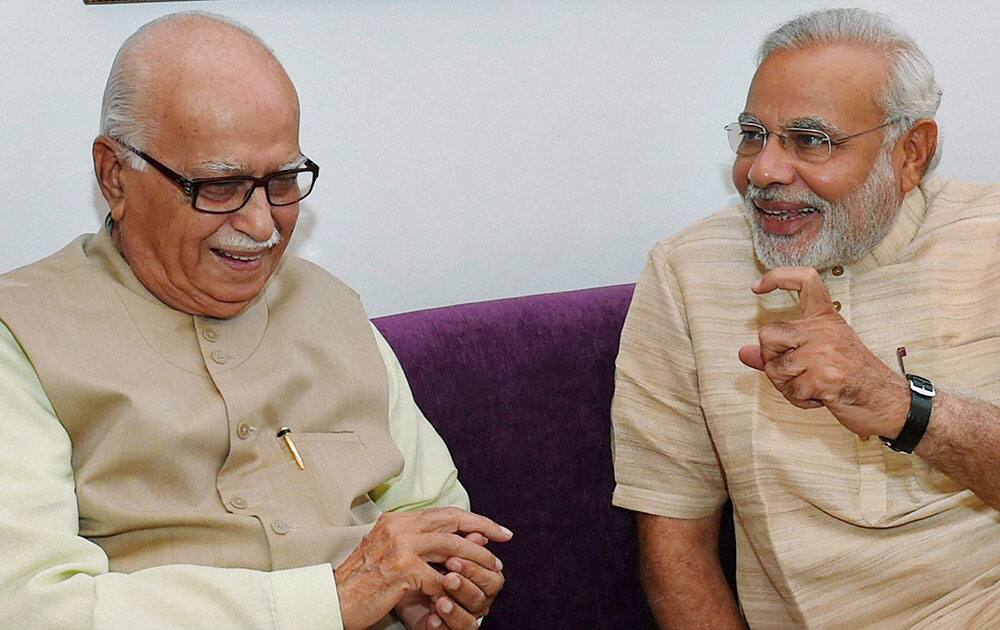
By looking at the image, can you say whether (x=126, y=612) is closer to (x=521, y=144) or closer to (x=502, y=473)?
(x=502, y=473)

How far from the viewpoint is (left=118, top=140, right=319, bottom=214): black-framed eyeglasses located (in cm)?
201

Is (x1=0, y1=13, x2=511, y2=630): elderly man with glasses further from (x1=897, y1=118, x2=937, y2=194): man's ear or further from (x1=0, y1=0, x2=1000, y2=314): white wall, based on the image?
(x1=897, y1=118, x2=937, y2=194): man's ear

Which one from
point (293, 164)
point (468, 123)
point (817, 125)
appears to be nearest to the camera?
point (293, 164)

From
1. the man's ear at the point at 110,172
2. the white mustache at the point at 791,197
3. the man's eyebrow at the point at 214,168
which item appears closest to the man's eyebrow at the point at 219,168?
the man's eyebrow at the point at 214,168

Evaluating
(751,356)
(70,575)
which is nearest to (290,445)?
(70,575)

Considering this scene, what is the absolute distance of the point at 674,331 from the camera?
252 centimetres

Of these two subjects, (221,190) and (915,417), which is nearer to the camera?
(221,190)

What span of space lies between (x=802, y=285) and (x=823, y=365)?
13 cm

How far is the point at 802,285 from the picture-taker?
7.07ft

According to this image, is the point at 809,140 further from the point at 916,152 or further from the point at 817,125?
the point at 916,152

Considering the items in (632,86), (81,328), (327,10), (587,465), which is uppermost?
(327,10)

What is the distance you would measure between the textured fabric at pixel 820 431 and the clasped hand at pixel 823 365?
0.69 ft

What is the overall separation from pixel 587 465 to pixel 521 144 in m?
0.70

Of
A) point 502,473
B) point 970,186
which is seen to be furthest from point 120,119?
point 970,186
